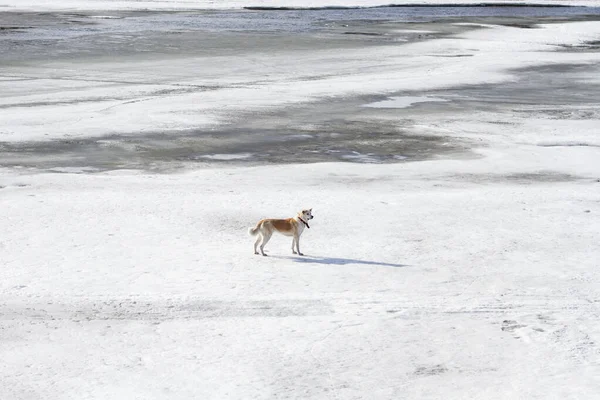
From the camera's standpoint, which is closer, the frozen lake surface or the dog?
the dog

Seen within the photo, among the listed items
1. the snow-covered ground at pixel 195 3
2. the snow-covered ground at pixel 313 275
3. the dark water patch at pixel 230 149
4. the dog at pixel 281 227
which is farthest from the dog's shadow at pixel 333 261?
the snow-covered ground at pixel 195 3

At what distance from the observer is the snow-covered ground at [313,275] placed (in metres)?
7.68

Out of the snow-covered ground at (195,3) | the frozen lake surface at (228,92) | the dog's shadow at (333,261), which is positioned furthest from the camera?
the snow-covered ground at (195,3)

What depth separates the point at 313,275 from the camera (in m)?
9.80

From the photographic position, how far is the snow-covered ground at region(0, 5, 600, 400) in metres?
7.68

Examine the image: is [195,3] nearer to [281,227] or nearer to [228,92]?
[228,92]

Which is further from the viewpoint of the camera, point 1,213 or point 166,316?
point 1,213

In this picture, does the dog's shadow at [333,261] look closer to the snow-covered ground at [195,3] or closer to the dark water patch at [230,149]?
the dark water patch at [230,149]

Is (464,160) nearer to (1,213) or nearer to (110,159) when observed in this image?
(110,159)

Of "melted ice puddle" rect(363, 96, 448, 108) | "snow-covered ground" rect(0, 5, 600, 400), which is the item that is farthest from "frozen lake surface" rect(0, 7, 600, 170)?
"snow-covered ground" rect(0, 5, 600, 400)

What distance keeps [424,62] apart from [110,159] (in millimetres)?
14790

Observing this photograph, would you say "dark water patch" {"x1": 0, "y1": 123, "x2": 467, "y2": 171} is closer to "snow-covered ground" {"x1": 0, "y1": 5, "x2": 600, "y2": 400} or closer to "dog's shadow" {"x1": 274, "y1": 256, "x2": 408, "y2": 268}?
"snow-covered ground" {"x1": 0, "y1": 5, "x2": 600, "y2": 400}

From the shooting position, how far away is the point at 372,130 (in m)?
18.1

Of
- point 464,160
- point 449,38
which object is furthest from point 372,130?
point 449,38
